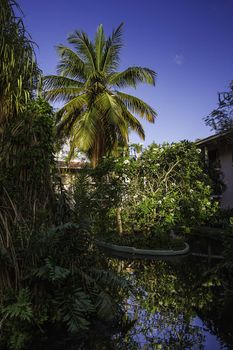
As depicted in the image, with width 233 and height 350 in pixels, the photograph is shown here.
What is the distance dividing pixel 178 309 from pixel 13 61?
4.71 metres

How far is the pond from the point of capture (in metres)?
4.52

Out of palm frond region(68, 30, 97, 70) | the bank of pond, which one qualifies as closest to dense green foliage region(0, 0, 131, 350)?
the bank of pond

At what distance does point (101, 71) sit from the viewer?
18.5 m

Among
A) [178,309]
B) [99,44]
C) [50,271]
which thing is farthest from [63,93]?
[50,271]

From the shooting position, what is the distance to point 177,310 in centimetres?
580

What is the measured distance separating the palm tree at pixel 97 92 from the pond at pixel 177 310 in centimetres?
944

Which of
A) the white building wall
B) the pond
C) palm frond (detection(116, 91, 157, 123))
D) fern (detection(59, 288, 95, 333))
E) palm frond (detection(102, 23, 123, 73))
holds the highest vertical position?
palm frond (detection(102, 23, 123, 73))

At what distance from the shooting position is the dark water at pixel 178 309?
14.9 ft

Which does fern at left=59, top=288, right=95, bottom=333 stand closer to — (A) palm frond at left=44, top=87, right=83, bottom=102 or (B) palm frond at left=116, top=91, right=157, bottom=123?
(A) palm frond at left=44, top=87, right=83, bottom=102

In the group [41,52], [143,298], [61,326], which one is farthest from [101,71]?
[61,326]

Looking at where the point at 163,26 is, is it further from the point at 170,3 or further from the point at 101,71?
the point at 101,71

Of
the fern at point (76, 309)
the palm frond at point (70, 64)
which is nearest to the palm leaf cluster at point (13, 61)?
the fern at point (76, 309)

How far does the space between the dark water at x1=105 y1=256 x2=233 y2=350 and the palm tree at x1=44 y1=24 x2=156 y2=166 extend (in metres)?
9.36

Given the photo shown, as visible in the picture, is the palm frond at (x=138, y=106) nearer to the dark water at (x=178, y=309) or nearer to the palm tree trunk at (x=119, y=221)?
the palm tree trunk at (x=119, y=221)
